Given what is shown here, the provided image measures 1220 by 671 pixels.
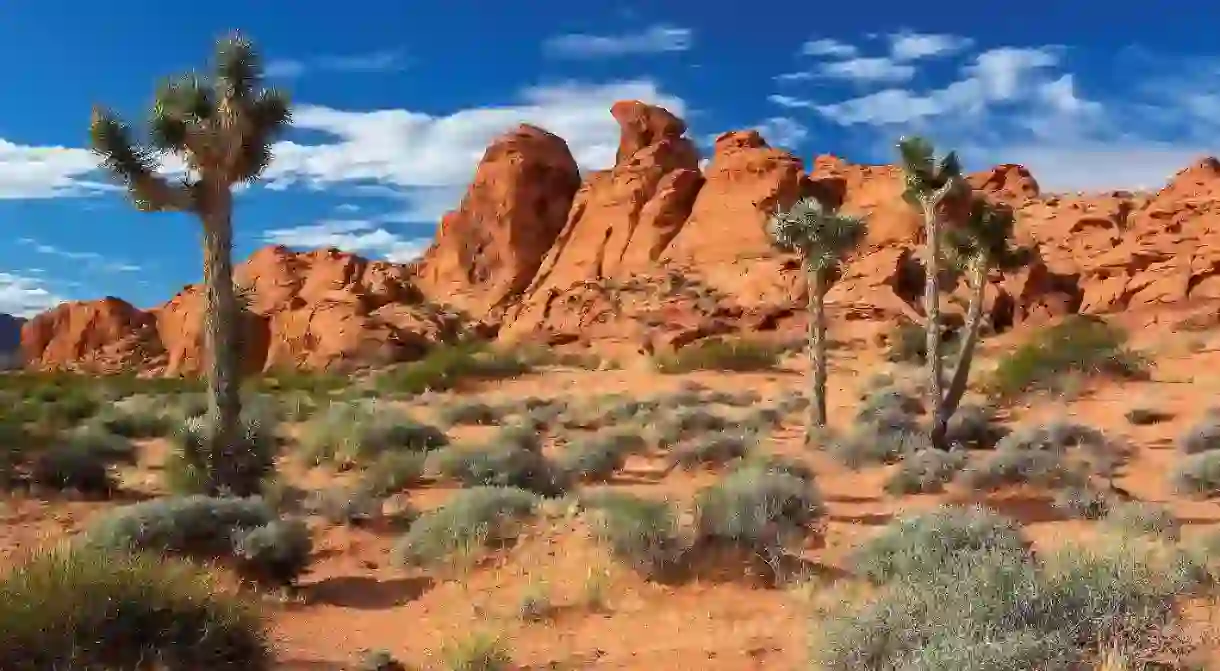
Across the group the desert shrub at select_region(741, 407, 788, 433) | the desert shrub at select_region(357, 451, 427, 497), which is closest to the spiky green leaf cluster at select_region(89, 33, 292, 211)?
the desert shrub at select_region(357, 451, 427, 497)

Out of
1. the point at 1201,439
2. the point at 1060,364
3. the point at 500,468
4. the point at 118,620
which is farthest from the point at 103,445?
the point at 1060,364

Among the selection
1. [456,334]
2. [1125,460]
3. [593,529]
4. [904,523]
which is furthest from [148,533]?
[456,334]

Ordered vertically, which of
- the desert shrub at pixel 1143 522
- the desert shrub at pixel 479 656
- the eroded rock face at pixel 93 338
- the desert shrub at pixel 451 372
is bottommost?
the desert shrub at pixel 1143 522

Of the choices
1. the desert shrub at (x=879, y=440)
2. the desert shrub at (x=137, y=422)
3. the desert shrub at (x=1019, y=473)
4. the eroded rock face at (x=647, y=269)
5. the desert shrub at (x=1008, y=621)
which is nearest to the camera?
the desert shrub at (x=1008, y=621)

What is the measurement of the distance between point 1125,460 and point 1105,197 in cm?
4335

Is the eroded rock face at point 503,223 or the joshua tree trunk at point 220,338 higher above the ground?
the eroded rock face at point 503,223

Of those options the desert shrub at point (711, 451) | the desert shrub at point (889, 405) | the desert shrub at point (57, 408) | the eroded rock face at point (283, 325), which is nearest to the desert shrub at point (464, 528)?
the desert shrub at point (711, 451)

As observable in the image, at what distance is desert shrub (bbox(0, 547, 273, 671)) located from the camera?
504cm

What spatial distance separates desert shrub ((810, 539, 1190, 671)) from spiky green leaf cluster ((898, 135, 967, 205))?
12.6 metres

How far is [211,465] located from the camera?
11.8m

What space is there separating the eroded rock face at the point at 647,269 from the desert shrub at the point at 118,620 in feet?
105

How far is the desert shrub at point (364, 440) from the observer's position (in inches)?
682

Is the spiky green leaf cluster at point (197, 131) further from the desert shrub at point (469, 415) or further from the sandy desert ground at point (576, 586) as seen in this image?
the desert shrub at point (469, 415)

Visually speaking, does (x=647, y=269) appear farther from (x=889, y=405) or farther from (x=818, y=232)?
(x=818, y=232)
